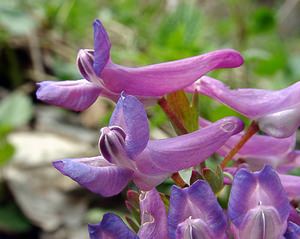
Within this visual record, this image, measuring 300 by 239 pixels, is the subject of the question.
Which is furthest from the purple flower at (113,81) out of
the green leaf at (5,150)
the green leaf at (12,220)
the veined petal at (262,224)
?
the green leaf at (12,220)

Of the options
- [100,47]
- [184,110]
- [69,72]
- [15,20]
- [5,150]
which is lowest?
[5,150]

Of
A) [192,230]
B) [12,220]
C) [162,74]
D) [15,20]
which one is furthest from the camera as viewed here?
[15,20]

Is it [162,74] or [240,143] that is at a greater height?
[162,74]

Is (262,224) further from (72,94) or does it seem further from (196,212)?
(72,94)

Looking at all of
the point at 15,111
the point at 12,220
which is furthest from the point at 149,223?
the point at 15,111

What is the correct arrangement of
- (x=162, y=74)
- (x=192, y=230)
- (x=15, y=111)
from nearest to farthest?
(x=192, y=230) < (x=162, y=74) < (x=15, y=111)

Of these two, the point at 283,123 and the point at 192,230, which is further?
the point at 283,123

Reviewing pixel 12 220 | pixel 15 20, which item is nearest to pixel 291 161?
pixel 12 220
